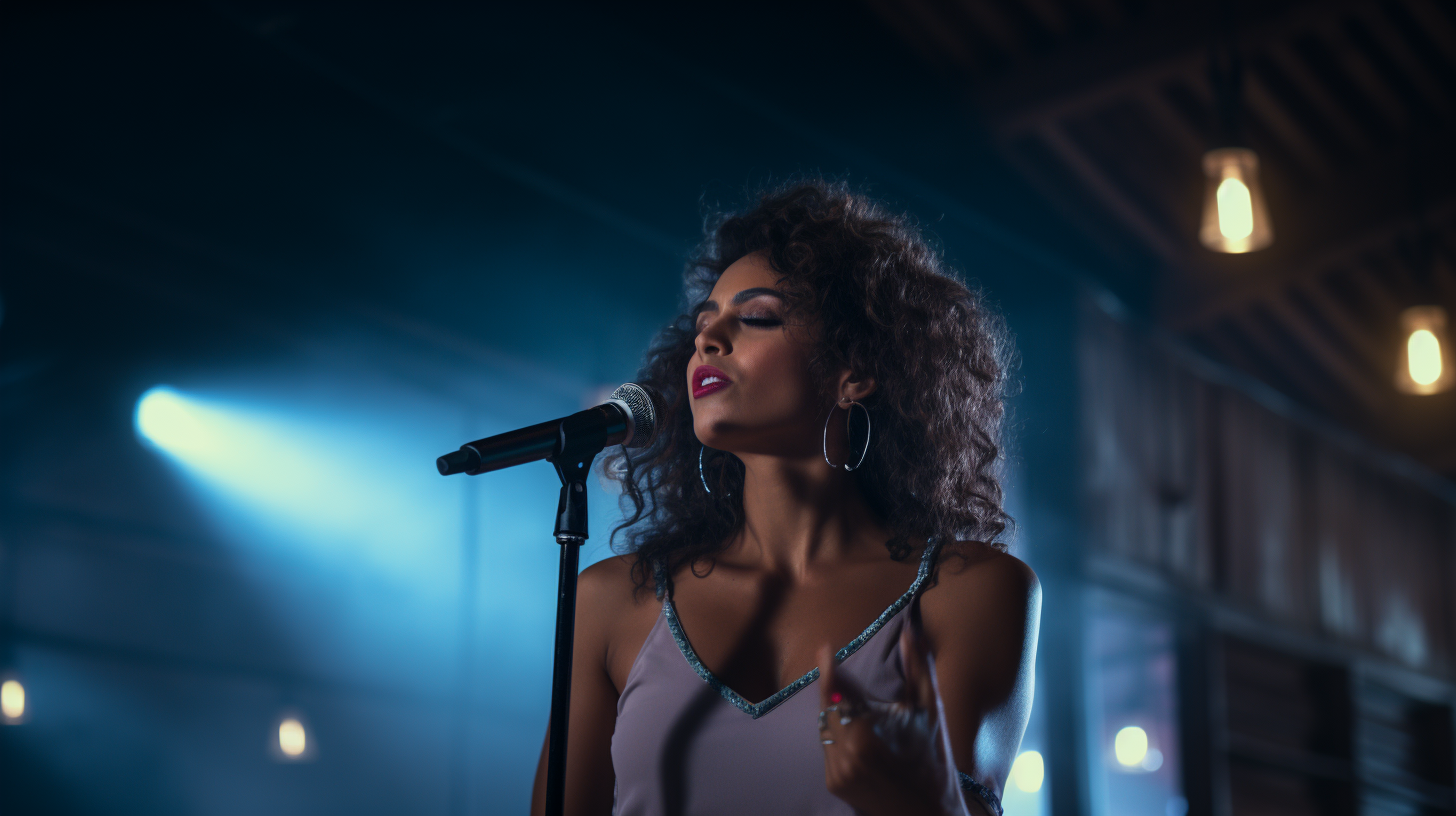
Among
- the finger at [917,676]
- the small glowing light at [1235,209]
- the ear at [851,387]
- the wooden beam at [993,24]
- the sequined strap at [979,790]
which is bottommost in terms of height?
the sequined strap at [979,790]

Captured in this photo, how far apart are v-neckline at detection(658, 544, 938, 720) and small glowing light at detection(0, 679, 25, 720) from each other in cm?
243

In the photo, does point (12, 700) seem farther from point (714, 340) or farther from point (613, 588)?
point (714, 340)

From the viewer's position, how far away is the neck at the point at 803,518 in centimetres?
174

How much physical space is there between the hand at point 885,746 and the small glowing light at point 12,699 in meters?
2.89

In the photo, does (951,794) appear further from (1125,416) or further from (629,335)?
(1125,416)

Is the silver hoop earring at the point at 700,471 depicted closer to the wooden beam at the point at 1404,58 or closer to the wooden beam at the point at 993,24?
the wooden beam at the point at 993,24

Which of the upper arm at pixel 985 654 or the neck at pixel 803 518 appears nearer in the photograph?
the upper arm at pixel 985 654

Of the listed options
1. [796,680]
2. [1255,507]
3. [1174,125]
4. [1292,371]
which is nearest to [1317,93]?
[1174,125]

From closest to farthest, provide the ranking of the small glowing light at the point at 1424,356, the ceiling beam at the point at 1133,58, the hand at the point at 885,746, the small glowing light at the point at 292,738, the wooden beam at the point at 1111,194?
the hand at the point at 885,746
the small glowing light at the point at 292,738
the ceiling beam at the point at 1133,58
the small glowing light at the point at 1424,356
the wooden beam at the point at 1111,194

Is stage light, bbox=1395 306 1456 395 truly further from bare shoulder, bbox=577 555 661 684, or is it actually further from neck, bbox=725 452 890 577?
bare shoulder, bbox=577 555 661 684

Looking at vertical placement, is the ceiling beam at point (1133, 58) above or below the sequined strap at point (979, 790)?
above

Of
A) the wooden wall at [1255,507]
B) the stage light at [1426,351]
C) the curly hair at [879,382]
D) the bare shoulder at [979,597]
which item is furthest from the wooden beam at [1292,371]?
the bare shoulder at [979,597]

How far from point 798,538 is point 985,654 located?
1.11ft

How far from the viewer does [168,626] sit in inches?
148
